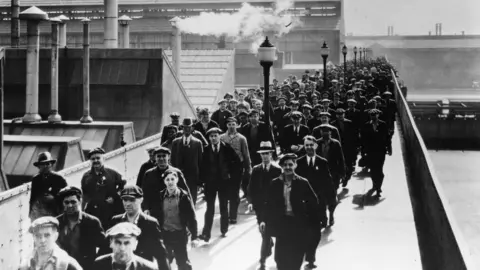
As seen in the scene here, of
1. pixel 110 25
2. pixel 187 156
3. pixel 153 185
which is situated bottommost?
pixel 153 185

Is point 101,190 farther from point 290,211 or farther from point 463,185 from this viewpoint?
point 463,185

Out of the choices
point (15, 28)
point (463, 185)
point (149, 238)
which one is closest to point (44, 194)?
point (149, 238)

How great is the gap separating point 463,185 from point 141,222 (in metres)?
48.2

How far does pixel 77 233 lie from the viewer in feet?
18.5

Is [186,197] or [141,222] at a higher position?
[186,197]

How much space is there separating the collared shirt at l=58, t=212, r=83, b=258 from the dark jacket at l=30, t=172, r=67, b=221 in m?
1.82

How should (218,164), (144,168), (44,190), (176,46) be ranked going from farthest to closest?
1. (176,46)
2. (218,164)
3. (144,168)
4. (44,190)

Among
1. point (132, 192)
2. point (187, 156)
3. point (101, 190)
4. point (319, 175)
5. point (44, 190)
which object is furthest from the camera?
point (187, 156)

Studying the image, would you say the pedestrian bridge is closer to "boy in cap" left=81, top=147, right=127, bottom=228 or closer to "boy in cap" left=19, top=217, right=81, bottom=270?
"boy in cap" left=81, top=147, right=127, bottom=228

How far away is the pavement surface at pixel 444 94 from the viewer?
235ft

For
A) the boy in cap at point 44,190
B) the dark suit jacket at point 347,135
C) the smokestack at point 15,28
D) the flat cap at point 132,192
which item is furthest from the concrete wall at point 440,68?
the flat cap at point 132,192

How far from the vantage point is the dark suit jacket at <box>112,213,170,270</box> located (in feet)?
19.5

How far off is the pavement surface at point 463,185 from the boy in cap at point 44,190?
2774 cm

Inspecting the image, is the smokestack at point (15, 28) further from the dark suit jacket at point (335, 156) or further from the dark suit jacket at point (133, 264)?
the dark suit jacket at point (133, 264)
